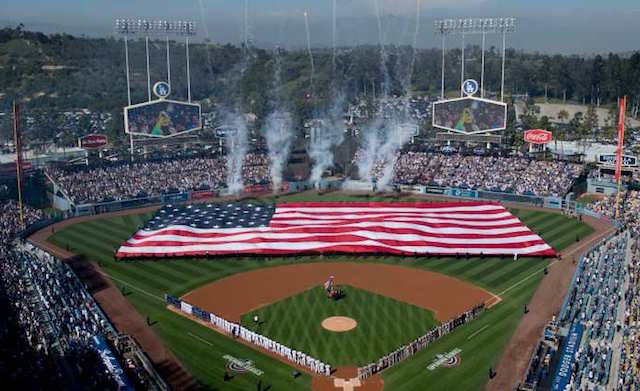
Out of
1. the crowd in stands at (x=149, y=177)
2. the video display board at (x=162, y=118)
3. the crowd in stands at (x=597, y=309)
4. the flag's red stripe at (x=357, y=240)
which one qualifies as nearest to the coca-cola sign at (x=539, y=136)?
the crowd in stands at (x=597, y=309)

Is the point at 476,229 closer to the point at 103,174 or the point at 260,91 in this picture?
the point at 103,174

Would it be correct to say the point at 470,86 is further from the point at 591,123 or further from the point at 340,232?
the point at 591,123

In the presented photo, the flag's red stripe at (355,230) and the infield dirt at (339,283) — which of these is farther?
the flag's red stripe at (355,230)

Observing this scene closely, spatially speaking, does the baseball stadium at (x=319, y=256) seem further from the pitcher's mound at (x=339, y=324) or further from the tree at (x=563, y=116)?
the tree at (x=563, y=116)

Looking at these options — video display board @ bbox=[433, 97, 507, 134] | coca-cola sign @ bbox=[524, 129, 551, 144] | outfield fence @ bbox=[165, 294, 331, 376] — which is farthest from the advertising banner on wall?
coca-cola sign @ bbox=[524, 129, 551, 144]

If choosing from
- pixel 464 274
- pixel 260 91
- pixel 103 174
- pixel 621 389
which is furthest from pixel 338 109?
pixel 621 389
